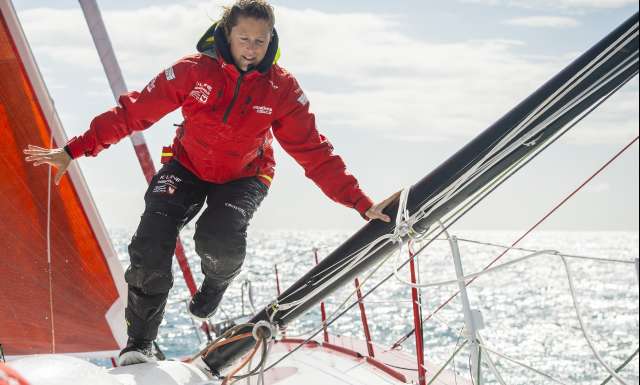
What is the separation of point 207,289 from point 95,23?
7.17ft

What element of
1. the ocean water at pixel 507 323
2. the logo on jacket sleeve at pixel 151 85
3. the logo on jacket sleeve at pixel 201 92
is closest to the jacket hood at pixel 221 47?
the logo on jacket sleeve at pixel 201 92

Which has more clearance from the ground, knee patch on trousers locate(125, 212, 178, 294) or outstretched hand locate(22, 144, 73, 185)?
outstretched hand locate(22, 144, 73, 185)

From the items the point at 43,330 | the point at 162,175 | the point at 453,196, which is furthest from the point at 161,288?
the point at 43,330

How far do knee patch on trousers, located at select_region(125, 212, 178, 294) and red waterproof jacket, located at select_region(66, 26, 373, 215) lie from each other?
40cm

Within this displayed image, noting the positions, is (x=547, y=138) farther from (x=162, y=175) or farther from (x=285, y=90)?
(x=162, y=175)

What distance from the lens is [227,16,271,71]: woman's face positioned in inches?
108

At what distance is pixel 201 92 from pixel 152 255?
0.76m

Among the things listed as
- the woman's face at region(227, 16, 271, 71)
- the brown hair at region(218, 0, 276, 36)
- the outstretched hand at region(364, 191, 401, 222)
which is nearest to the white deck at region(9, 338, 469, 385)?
the outstretched hand at region(364, 191, 401, 222)

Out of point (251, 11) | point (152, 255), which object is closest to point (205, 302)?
point (152, 255)

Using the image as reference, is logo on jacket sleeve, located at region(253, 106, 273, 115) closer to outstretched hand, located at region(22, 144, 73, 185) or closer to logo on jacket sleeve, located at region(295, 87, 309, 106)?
logo on jacket sleeve, located at region(295, 87, 309, 106)

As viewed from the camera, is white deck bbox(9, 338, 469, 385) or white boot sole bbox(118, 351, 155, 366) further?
white boot sole bbox(118, 351, 155, 366)

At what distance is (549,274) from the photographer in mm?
46656

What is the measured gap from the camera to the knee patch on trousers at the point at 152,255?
2.85 metres

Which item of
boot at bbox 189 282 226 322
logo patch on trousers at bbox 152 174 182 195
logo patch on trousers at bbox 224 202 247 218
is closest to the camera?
logo patch on trousers at bbox 224 202 247 218
